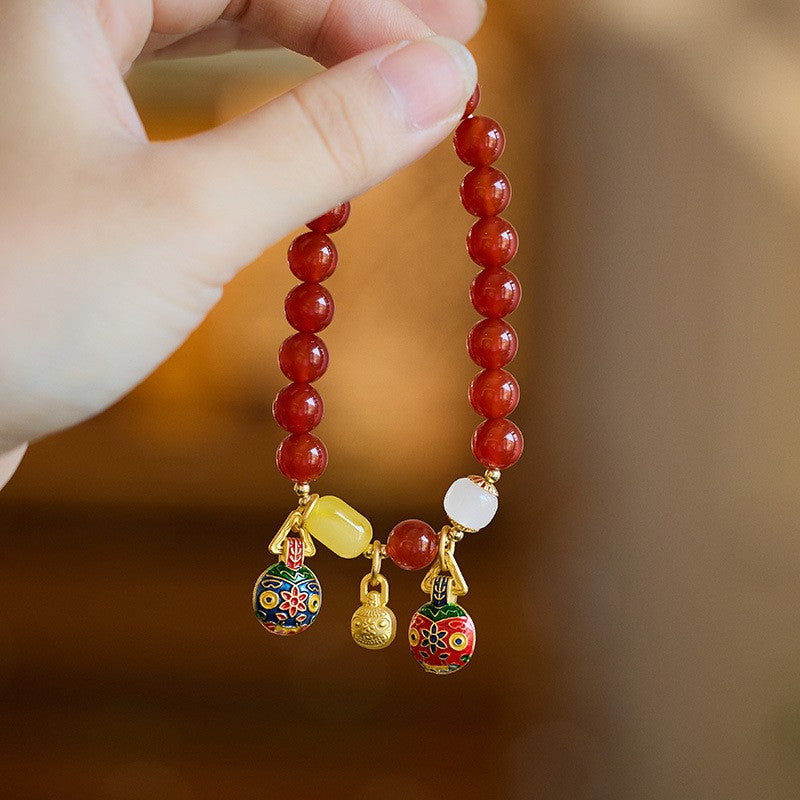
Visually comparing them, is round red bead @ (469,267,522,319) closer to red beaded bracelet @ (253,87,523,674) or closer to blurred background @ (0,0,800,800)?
red beaded bracelet @ (253,87,523,674)

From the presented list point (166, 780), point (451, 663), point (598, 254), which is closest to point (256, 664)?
point (166, 780)

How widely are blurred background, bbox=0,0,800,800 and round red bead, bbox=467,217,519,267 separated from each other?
0.84m

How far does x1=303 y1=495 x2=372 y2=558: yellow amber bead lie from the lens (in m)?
0.82

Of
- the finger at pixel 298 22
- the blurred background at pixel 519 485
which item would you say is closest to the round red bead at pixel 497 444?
the finger at pixel 298 22

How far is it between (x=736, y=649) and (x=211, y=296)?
1.26 m

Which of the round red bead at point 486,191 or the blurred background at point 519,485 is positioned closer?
the round red bead at point 486,191

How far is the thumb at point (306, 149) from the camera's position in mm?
626

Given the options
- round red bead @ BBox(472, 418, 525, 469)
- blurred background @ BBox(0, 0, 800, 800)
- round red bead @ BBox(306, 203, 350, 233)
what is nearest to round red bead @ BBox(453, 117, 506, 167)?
round red bead @ BBox(306, 203, 350, 233)

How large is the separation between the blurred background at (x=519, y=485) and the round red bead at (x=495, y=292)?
0.84 metres

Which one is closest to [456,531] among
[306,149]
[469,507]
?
[469,507]

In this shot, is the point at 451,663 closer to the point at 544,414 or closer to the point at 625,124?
the point at 544,414

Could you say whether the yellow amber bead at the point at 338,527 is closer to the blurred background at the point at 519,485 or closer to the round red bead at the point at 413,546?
the round red bead at the point at 413,546

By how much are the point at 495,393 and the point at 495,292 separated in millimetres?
84

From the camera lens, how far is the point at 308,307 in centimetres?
86
